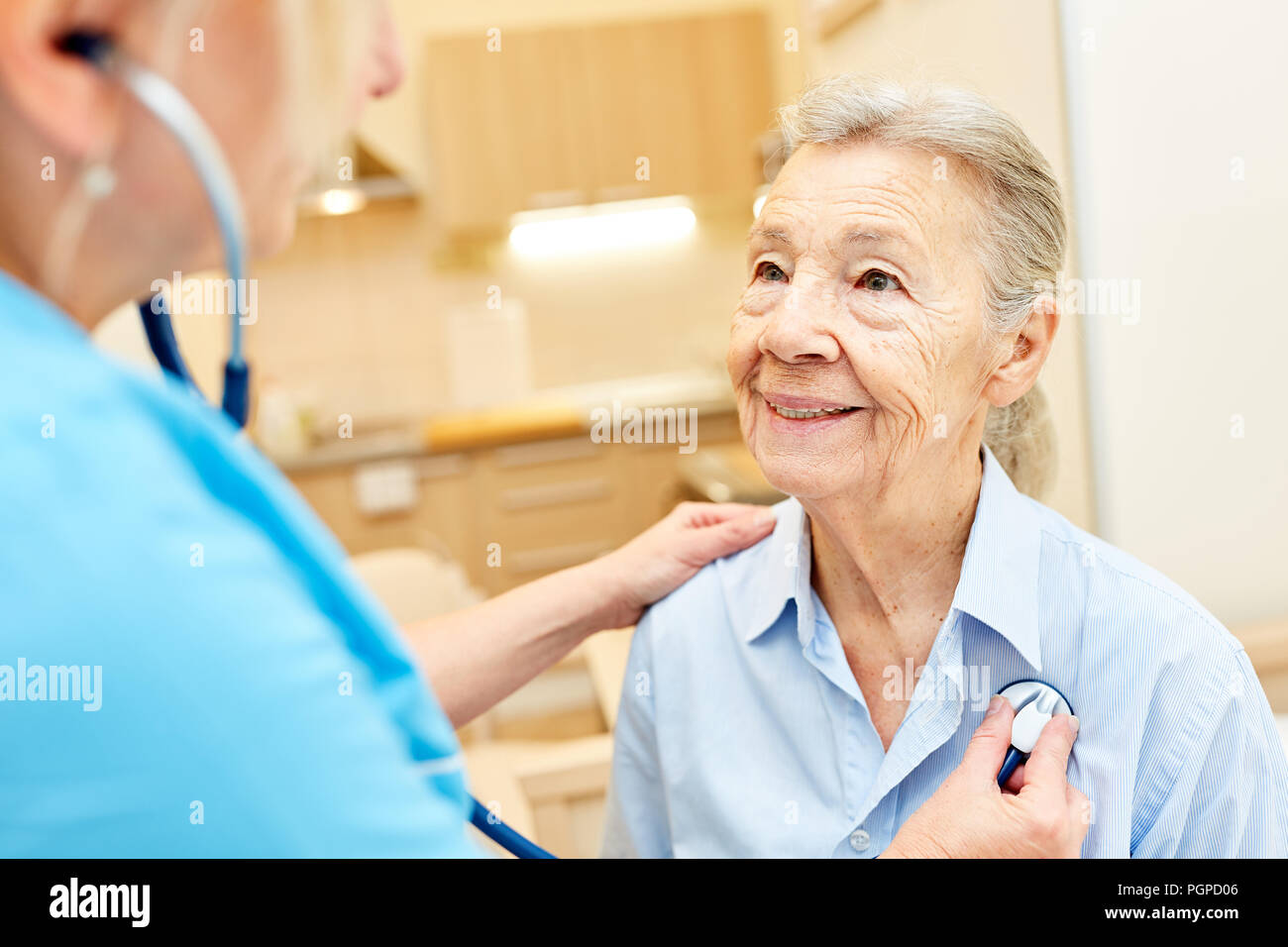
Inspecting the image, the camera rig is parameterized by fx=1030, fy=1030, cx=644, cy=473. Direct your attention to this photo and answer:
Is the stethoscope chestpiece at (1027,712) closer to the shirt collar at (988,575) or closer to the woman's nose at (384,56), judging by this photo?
the shirt collar at (988,575)

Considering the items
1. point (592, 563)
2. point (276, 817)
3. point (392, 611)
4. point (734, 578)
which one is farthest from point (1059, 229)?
point (392, 611)

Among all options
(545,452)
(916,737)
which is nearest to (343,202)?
(545,452)

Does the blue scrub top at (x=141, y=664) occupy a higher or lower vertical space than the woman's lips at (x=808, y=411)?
lower

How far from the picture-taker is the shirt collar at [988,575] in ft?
3.02

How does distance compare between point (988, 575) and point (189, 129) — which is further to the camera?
point (988, 575)

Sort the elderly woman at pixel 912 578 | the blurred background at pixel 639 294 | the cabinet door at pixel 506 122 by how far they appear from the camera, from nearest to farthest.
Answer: the elderly woman at pixel 912 578, the blurred background at pixel 639 294, the cabinet door at pixel 506 122

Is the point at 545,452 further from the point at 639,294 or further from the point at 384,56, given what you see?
the point at 384,56

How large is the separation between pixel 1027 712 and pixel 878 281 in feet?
1.33

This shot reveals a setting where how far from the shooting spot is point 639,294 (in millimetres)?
4652

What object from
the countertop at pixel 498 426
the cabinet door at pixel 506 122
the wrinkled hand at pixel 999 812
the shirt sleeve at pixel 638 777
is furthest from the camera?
the cabinet door at pixel 506 122

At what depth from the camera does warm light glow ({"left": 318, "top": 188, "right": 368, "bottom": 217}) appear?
13.6 ft

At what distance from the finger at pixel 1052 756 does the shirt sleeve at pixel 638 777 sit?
0.41 metres
